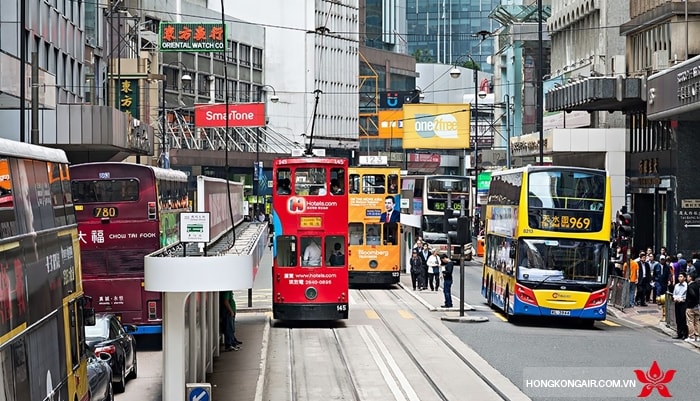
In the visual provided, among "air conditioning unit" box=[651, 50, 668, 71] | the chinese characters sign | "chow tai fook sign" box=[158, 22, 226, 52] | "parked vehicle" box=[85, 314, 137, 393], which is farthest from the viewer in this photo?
the chinese characters sign

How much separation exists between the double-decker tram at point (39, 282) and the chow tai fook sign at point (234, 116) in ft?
146

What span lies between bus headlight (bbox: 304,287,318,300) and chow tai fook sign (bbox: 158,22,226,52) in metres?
15.8

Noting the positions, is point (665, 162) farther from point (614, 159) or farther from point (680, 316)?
point (680, 316)

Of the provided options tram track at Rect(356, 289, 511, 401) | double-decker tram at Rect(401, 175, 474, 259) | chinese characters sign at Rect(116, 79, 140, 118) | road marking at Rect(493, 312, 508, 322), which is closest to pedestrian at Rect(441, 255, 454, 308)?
tram track at Rect(356, 289, 511, 401)

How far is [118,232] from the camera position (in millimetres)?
25688

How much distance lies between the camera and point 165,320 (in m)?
16.3

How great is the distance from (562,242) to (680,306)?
3258 mm

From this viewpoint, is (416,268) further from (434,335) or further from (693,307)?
(693,307)

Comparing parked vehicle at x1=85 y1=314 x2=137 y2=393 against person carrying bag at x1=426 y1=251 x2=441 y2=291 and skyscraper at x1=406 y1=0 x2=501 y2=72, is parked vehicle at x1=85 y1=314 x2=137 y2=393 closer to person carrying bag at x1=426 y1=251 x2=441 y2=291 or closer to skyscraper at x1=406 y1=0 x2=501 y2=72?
person carrying bag at x1=426 y1=251 x2=441 y2=291

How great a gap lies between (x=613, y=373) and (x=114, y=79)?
4357 centimetres

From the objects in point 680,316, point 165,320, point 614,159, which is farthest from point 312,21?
point 165,320

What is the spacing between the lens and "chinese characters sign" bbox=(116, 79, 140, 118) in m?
61.9

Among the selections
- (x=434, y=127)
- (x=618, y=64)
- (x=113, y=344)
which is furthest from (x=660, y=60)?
(x=434, y=127)

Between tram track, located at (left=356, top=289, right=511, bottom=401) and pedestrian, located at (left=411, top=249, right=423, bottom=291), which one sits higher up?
pedestrian, located at (left=411, top=249, right=423, bottom=291)
